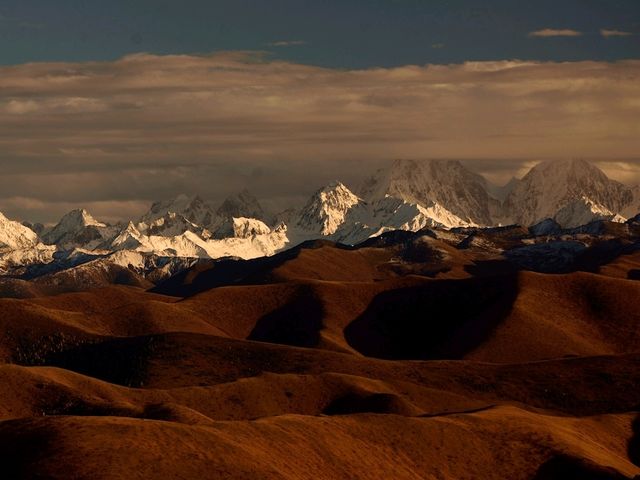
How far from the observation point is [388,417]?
172375mm

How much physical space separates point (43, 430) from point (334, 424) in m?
42.0

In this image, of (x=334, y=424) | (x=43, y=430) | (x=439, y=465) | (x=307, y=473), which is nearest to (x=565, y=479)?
(x=439, y=465)

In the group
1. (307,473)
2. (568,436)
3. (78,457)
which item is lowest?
(568,436)

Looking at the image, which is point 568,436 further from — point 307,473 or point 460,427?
point 307,473

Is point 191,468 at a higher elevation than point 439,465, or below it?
higher

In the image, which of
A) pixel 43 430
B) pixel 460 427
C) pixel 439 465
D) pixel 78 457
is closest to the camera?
pixel 78 457

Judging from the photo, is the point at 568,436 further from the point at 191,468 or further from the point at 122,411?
the point at 191,468

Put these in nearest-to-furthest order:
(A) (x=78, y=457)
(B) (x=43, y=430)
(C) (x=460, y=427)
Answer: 1. (A) (x=78, y=457)
2. (B) (x=43, y=430)
3. (C) (x=460, y=427)

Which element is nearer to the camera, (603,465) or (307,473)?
(307,473)

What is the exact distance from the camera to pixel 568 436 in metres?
182

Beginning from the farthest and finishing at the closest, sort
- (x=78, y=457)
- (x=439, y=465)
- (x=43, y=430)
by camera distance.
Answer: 1. (x=439, y=465)
2. (x=43, y=430)
3. (x=78, y=457)

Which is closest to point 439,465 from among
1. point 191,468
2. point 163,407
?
point 163,407

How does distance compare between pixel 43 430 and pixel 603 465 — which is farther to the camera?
pixel 603 465

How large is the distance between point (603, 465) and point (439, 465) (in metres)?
20.6
